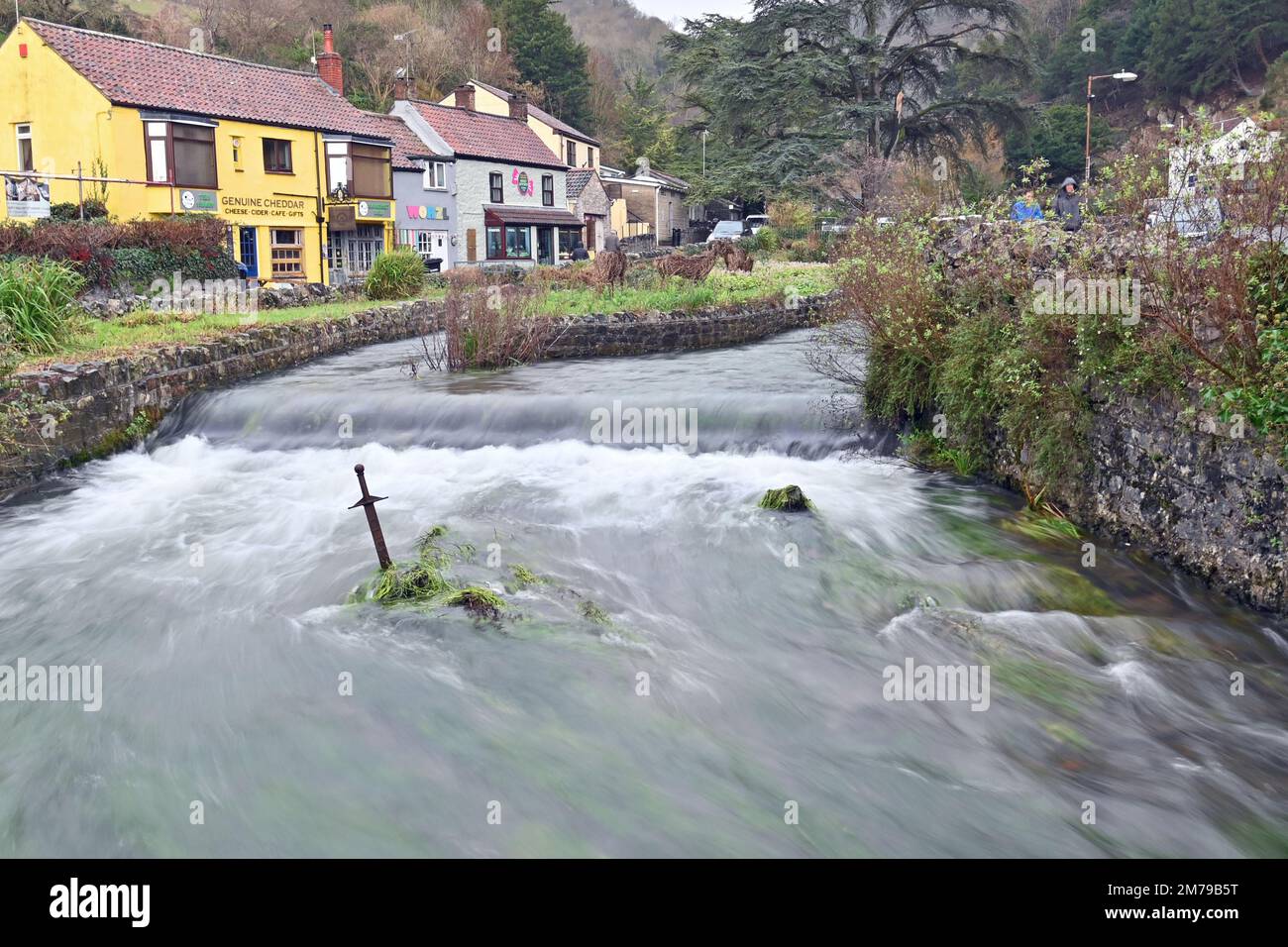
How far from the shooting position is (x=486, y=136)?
2082 inches

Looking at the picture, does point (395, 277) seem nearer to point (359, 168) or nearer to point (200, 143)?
point (200, 143)

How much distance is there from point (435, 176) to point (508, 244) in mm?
6887

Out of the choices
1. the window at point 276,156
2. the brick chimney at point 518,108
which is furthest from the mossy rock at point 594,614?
the brick chimney at point 518,108

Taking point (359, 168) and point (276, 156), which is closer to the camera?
point (276, 156)

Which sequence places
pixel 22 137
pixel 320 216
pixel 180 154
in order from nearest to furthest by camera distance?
pixel 180 154, pixel 22 137, pixel 320 216

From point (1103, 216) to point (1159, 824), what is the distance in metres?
5.77

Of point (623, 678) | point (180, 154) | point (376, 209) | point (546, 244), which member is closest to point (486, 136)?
point (546, 244)

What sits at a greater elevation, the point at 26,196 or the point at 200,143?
the point at 200,143

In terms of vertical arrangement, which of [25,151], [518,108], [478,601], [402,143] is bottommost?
[478,601]

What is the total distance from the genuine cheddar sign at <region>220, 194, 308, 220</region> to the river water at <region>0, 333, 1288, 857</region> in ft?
83.7

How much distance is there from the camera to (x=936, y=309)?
436 inches

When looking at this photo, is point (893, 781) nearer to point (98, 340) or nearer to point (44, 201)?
point (98, 340)
